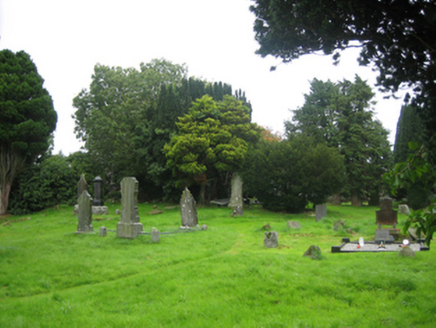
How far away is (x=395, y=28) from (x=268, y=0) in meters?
2.44

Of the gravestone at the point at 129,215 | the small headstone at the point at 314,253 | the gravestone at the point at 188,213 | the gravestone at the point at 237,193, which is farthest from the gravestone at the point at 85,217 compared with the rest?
the gravestone at the point at 237,193

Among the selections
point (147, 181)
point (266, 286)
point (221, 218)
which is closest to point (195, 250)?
point (266, 286)

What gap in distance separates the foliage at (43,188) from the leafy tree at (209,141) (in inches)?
324

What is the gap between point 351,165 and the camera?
35.2 metres

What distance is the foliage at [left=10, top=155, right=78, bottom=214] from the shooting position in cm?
2916

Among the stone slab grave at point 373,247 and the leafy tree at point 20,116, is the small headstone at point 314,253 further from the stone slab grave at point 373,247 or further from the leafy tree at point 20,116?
the leafy tree at point 20,116

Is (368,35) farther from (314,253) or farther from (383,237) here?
(383,237)

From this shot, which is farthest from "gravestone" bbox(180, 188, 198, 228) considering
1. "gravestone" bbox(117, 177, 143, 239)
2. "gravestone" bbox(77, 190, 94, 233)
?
"gravestone" bbox(77, 190, 94, 233)

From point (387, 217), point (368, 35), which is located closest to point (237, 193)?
point (387, 217)

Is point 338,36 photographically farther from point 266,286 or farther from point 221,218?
point 221,218

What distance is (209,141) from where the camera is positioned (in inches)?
1144

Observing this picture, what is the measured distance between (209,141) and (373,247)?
18.0m

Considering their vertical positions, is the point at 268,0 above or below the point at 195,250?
above

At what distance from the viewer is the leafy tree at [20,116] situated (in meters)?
28.6
